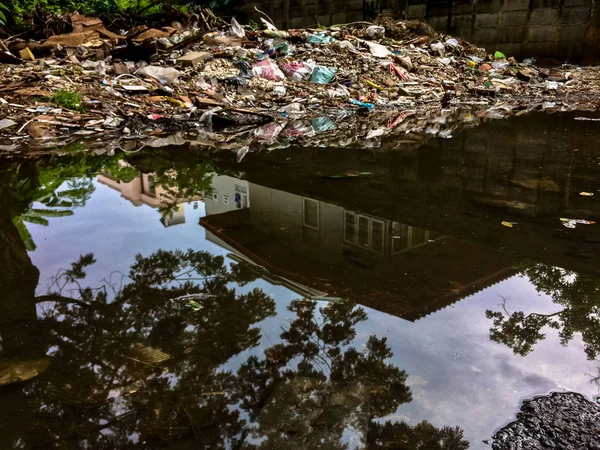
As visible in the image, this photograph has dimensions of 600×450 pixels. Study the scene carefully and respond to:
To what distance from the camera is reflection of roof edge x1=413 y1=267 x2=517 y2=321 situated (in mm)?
2051

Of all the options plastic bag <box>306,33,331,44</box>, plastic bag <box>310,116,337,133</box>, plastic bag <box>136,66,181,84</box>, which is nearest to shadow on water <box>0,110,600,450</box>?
plastic bag <box>310,116,337,133</box>

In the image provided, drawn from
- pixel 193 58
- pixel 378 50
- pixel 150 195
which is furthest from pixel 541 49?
pixel 150 195

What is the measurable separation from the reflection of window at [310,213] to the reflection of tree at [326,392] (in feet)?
2.99

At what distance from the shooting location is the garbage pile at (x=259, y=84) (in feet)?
19.2

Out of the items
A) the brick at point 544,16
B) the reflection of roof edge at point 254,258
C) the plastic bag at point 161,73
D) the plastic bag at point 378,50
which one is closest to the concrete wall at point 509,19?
the brick at point 544,16

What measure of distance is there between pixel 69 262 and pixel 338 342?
1.56m

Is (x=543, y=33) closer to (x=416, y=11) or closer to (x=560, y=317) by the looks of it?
(x=416, y=11)

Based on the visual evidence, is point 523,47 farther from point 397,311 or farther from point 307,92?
point 397,311

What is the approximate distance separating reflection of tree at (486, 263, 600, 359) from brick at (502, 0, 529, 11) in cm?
1035

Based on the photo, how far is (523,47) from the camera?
10812 mm

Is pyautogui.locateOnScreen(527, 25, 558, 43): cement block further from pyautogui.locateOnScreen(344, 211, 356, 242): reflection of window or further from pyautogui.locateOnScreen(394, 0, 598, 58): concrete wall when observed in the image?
pyautogui.locateOnScreen(344, 211, 356, 242): reflection of window

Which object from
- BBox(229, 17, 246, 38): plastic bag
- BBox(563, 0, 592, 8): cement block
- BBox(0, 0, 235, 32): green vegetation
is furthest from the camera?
BBox(563, 0, 592, 8): cement block

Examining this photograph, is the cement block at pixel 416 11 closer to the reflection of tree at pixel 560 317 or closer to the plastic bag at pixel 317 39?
the plastic bag at pixel 317 39

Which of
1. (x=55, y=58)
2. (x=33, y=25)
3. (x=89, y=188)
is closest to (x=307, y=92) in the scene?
(x=55, y=58)
